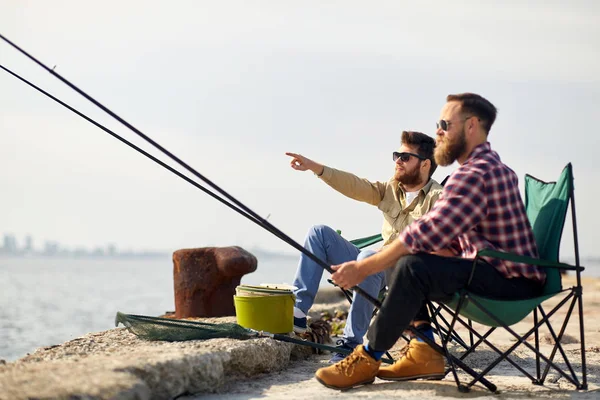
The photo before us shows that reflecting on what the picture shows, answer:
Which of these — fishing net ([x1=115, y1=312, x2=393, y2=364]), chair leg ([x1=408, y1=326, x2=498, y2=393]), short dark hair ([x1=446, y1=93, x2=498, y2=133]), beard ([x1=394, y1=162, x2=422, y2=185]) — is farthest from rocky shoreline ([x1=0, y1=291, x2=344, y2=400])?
short dark hair ([x1=446, y1=93, x2=498, y2=133])

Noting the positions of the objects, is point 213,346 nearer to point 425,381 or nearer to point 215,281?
point 425,381

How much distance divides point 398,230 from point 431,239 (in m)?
1.41

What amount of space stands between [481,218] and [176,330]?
1.78 meters

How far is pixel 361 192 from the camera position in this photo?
5.14 metres

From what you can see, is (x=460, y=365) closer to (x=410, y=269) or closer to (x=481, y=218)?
(x=410, y=269)

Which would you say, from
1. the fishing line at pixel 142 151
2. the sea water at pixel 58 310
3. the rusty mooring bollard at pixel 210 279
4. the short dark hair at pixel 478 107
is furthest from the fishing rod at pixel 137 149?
the sea water at pixel 58 310

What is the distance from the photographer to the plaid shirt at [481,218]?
11.7 feet

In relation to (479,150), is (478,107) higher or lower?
higher

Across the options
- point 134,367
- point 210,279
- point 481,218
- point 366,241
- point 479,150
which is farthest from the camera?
point 210,279

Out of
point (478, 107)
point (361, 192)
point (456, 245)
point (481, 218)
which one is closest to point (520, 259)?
point (481, 218)

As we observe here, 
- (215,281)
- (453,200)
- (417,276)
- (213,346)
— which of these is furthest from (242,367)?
(215,281)

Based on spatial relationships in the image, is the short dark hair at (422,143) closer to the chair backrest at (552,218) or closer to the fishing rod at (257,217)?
the chair backrest at (552,218)

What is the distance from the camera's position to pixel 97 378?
329 centimetres

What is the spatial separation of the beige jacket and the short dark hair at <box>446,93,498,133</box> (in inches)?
43.4
